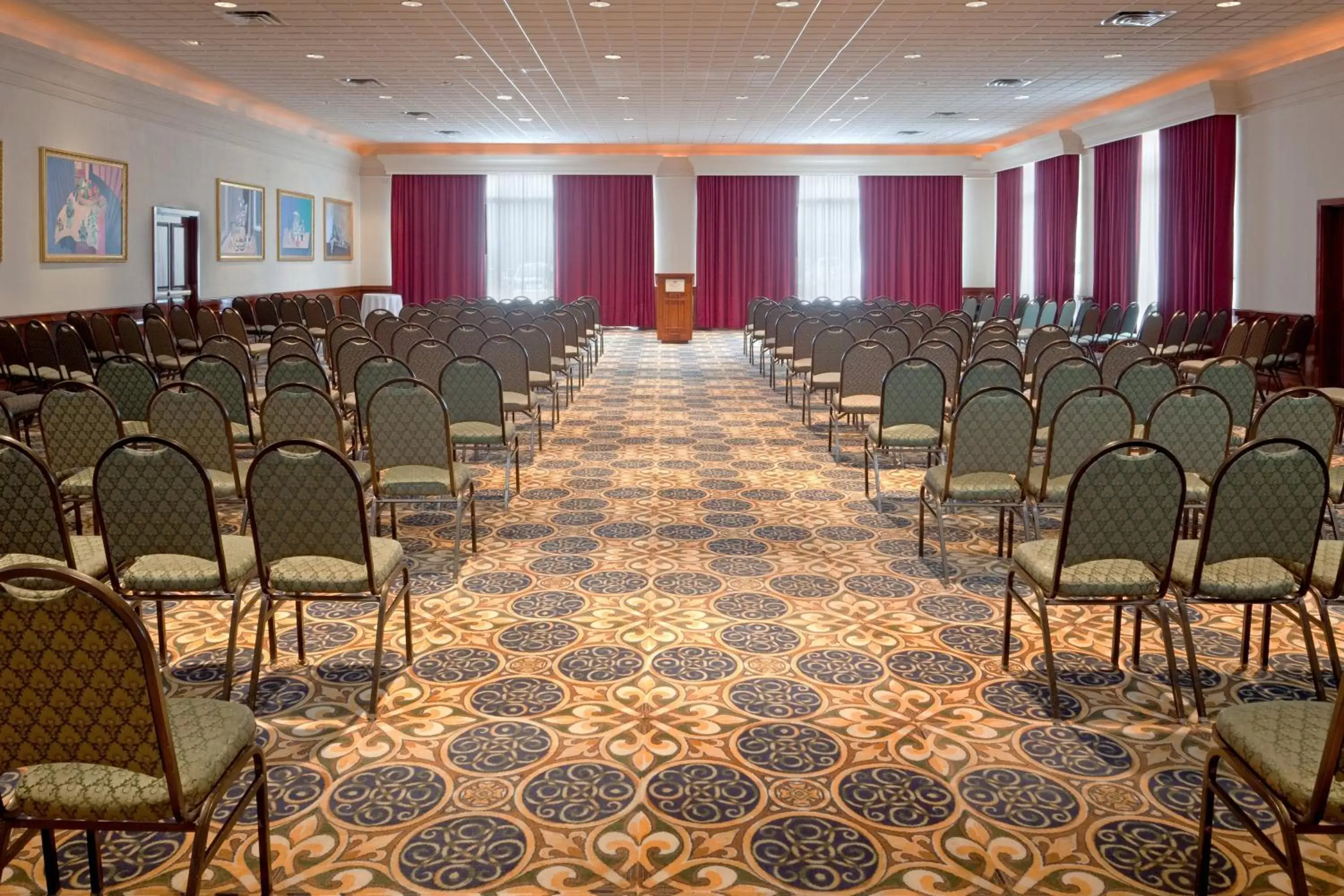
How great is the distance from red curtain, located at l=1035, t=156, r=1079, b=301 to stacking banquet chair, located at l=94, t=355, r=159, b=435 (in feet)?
51.2

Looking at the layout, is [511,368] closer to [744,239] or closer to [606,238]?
[606,238]

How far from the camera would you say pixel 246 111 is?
1762 cm

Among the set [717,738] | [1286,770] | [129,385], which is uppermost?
[129,385]

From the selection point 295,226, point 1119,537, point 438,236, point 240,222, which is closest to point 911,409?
point 1119,537

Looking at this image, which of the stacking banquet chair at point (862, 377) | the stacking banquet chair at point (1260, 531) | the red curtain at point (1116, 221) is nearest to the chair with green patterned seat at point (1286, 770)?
the stacking banquet chair at point (1260, 531)

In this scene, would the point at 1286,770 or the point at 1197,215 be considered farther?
the point at 1197,215

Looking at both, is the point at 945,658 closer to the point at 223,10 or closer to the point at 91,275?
the point at 223,10

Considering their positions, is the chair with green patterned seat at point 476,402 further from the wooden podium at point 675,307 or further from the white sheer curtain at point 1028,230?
the white sheer curtain at point 1028,230

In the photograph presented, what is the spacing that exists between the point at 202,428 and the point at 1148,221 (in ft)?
48.4

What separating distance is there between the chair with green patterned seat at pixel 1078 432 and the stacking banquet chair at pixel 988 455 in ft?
0.33

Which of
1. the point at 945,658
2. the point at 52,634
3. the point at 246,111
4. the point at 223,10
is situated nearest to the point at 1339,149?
the point at 945,658

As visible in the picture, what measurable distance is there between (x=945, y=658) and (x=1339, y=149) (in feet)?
33.7

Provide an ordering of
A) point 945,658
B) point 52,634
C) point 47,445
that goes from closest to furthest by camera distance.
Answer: point 52,634 < point 945,658 < point 47,445

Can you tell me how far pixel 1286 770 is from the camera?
98.8 inches
